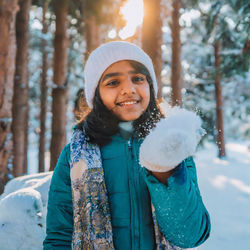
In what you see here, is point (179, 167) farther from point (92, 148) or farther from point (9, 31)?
point (9, 31)

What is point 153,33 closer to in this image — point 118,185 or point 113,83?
point 113,83

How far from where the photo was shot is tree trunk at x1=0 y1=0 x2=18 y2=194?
4.00 meters

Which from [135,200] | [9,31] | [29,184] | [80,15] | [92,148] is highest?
[80,15]

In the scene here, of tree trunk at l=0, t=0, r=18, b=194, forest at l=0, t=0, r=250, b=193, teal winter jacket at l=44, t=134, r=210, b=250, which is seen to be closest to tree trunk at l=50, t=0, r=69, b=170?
forest at l=0, t=0, r=250, b=193

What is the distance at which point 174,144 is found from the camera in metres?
0.91

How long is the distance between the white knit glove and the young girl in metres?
0.12

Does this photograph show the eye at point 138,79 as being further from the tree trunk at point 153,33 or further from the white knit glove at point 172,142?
the tree trunk at point 153,33

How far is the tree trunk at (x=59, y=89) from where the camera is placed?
6215mm

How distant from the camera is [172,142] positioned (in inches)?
35.9

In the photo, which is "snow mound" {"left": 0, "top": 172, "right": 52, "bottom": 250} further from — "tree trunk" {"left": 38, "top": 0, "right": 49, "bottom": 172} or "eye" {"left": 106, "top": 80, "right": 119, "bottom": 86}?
"tree trunk" {"left": 38, "top": 0, "right": 49, "bottom": 172}

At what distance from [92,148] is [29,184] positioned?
2328mm

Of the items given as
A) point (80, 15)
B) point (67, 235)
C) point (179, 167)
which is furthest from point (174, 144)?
point (80, 15)

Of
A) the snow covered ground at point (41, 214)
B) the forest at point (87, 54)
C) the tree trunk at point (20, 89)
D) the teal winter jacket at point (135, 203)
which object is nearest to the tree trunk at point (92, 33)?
the forest at point (87, 54)

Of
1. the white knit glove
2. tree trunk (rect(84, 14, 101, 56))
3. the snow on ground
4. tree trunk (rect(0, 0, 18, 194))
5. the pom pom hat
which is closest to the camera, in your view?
the white knit glove
